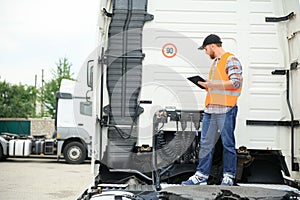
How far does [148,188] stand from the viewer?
4039 millimetres

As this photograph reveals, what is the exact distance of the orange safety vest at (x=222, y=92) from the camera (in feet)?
13.9

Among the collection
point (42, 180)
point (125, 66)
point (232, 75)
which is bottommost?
point (42, 180)

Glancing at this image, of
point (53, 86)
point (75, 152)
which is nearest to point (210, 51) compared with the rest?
point (75, 152)

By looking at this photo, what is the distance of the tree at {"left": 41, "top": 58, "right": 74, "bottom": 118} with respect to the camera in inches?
1159

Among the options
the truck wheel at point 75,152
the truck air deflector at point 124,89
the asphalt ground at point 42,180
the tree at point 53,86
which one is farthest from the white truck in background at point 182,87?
the tree at point 53,86

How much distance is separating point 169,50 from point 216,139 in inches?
41.9

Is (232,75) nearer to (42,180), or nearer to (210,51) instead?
(210,51)

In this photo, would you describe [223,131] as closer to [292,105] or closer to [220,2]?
[292,105]

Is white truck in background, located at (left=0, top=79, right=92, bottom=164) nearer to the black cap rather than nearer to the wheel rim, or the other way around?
the wheel rim

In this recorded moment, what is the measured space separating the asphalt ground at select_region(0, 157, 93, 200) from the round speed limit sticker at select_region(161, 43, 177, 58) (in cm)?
311

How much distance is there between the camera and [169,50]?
4.61 m

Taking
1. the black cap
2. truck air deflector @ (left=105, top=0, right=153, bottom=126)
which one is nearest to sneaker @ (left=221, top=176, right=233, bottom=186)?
truck air deflector @ (left=105, top=0, right=153, bottom=126)

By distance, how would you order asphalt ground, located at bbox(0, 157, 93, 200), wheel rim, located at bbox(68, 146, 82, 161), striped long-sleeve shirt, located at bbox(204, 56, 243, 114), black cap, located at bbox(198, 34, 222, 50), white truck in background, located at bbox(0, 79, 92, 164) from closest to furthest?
striped long-sleeve shirt, located at bbox(204, 56, 243, 114) < black cap, located at bbox(198, 34, 222, 50) < asphalt ground, located at bbox(0, 157, 93, 200) < white truck in background, located at bbox(0, 79, 92, 164) < wheel rim, located at bbox(68, 146, 82, 161)

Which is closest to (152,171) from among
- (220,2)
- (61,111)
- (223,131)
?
(223,131)
